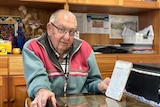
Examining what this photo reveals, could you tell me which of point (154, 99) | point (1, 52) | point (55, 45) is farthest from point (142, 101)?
point (1, 52)

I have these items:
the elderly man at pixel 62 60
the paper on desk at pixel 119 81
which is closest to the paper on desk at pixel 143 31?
the elderly man at pixel 62 60

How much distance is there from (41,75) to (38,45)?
21cm

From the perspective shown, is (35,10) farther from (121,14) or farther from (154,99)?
(154,99)

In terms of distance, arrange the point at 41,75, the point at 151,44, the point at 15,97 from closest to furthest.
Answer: the point at 41,75
the point at 15,97
the point at 151,44

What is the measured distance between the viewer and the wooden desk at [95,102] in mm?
929

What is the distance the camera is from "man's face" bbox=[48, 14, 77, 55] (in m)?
1.35

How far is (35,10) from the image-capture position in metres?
2.23

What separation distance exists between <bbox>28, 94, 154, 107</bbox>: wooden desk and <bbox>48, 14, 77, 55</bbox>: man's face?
0.38m

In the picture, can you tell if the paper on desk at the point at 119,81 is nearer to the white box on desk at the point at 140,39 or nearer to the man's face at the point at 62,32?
the man's face at the point at 62,32

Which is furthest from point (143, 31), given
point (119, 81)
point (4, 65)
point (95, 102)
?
point (95, 102)

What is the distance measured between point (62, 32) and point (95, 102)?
1.74ft

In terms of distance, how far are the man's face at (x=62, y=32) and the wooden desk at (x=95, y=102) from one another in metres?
0.38

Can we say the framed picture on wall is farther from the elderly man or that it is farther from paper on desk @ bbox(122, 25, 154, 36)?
the elderly man

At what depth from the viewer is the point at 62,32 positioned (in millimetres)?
1376
